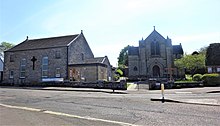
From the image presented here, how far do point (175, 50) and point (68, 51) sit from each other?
3008cm

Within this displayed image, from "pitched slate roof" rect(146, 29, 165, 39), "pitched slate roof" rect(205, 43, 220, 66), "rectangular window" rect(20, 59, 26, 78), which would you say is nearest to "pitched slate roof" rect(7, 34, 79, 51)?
"rectangular window" rect(20, 59, 26, 78)

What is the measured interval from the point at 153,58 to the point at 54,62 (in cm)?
2494

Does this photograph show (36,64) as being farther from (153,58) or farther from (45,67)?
(153,58)

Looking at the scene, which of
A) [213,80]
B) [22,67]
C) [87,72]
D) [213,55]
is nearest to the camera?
[213,80]

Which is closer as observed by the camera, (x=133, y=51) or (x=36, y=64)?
(x=36, y=64)

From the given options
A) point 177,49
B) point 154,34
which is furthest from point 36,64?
point 177,49

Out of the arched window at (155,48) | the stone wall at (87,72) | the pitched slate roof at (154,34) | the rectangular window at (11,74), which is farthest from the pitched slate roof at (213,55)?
the rectangular window at (11,74)

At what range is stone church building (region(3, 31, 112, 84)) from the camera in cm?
3519

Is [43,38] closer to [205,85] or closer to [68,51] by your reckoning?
[68,51]

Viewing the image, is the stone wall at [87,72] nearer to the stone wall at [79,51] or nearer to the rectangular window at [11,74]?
the stone wall at [79,51]

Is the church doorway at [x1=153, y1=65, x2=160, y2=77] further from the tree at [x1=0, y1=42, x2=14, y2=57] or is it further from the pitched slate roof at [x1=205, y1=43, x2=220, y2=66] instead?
the tree at [x1=0, y1=42, x2=14, y2=57]

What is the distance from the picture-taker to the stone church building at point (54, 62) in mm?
35188

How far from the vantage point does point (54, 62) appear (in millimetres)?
38312

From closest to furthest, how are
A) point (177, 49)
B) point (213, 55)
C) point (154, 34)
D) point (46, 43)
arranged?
1. point (213, 55)
2. point (46, 43)
3. point (154, 34)
4. point (177, 49)
